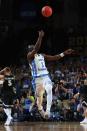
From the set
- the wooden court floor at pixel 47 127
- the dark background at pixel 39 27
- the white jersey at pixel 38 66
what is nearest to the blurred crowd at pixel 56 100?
the wooden court floor at pixel 47 127

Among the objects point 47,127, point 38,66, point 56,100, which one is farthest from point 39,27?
point 47,127

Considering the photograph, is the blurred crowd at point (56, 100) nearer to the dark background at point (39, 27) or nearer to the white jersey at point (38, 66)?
the white jersey at point (38, 66)

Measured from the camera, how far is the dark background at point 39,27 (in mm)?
24219

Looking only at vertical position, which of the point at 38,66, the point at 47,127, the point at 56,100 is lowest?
the point at 56,100

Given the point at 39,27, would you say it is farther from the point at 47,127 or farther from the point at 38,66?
the point at 47,127

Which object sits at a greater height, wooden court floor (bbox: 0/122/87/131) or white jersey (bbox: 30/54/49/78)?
white jersey (bbox: 30/54/49/78)

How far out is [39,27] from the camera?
24406mm

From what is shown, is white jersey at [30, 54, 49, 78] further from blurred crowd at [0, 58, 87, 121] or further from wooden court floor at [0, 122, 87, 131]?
blurred crowd at [0, 58, 87, 121]

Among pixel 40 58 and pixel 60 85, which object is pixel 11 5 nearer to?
pixel 60 85

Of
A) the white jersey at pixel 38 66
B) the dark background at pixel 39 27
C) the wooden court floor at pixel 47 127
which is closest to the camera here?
the wooden court floor at pixel 47 127

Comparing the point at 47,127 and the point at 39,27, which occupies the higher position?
the point at 39,27

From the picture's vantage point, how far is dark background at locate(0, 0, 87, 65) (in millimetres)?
24219

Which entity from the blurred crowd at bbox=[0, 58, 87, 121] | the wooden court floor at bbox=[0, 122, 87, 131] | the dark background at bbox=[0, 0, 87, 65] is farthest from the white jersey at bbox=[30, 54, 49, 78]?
the dark background at bbox=[0, 0, 87, 65]

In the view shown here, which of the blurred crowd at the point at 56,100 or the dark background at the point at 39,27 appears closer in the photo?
the blurred crowd at the point at 56,100
